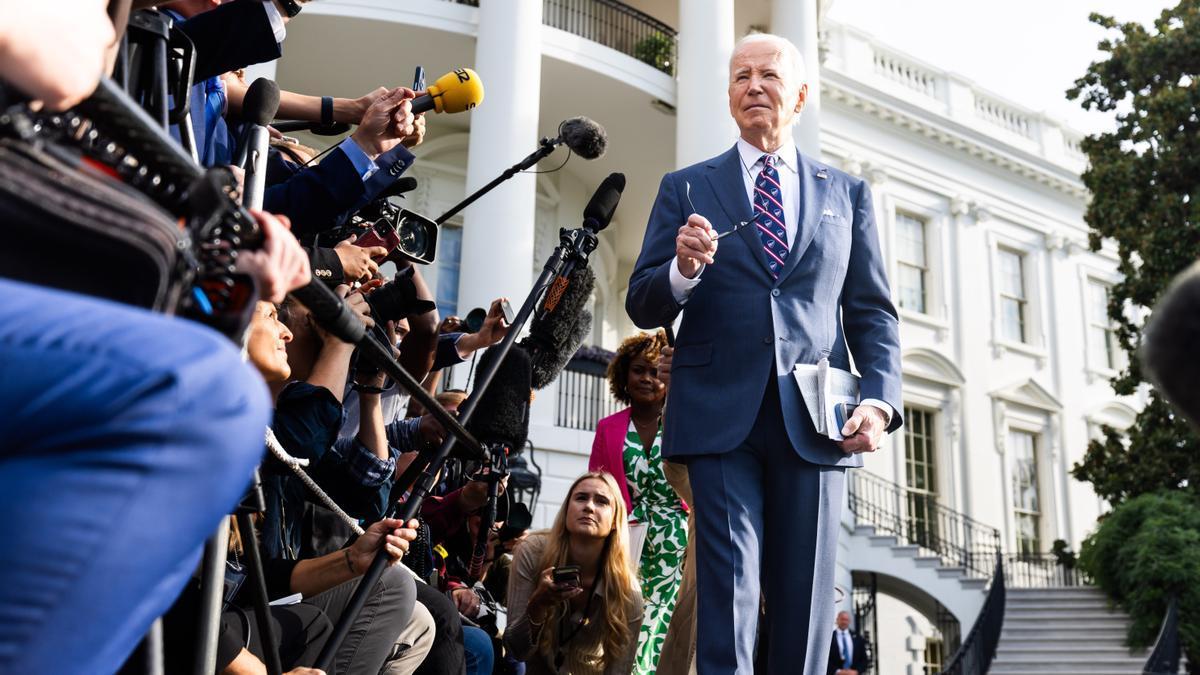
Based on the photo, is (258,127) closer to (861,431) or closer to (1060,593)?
(861,431)

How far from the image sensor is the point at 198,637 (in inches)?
59.4

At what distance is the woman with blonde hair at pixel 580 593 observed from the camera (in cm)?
430

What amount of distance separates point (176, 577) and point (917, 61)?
2197 cm

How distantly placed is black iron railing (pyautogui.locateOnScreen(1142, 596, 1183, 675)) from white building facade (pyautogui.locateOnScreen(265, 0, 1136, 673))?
4031mm

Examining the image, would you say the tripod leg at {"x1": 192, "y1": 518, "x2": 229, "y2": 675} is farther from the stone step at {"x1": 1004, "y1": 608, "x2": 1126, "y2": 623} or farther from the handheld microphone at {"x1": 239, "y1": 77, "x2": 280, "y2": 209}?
the stone step at {"x1": 1004, "y1": 608, "x2": 1126, "y2": 623}

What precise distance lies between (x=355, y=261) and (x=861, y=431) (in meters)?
1.33

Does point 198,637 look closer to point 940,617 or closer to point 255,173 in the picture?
point 255,173

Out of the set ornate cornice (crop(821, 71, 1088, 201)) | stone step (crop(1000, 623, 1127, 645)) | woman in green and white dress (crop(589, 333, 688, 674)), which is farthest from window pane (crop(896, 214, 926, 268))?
woman in green and white dress (crop(589, 333, 688, 674))

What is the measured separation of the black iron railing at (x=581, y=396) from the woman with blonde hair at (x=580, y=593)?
856 cm

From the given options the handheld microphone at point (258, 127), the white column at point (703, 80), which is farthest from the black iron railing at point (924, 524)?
the handheld microphone at point (258, 127)

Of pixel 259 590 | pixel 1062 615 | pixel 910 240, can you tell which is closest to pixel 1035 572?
pixel 1062 615

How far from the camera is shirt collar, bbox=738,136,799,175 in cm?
298

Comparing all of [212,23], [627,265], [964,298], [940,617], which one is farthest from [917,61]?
[212,23]

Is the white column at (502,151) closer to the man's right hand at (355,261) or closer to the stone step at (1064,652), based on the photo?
the man's right hand at (355,261)
